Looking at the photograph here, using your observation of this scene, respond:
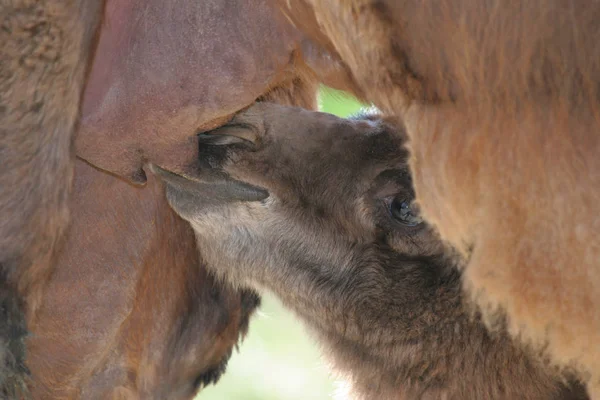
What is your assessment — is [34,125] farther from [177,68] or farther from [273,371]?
[273,371]

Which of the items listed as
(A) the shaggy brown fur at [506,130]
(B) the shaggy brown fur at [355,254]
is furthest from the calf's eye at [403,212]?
(A) the shaggy brown fur at [506,130]

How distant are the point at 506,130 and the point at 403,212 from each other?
918 millimetres

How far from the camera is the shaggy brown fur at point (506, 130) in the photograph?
1.83m

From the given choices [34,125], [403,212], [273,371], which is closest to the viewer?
[34,125]

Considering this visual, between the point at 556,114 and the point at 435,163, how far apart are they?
0.26m

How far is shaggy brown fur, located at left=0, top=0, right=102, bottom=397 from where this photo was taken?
7.27 ft

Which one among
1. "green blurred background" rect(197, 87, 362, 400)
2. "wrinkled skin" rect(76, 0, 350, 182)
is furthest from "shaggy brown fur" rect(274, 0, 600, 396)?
"green blurred background" rect(197, 87, 362, 400)

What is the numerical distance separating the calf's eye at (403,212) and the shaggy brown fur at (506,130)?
72 centimetres

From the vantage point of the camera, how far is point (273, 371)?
679 cm

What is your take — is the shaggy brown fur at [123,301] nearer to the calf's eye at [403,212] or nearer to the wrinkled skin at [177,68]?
the wrinkled skin at [177,68]

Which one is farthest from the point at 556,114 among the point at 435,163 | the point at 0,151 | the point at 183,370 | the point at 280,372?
the point at 280,372

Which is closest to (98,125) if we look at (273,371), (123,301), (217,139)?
(217,139)

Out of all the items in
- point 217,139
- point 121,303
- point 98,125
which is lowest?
point 121,303

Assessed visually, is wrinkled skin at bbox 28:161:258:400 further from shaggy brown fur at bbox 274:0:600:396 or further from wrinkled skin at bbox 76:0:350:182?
shaggy brown fur at bbox 274:0:600:396
